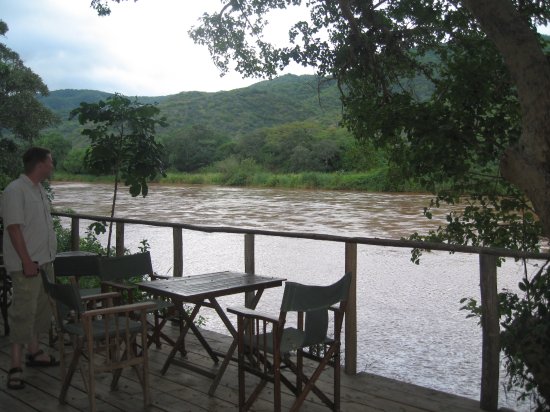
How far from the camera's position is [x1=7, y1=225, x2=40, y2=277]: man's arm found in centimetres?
327

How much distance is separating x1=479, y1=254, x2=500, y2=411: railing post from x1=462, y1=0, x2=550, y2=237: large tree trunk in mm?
648

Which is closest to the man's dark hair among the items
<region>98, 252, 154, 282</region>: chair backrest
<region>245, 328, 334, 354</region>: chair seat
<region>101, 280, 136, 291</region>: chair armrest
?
<region>98, 252, 154, 282</region>: chair backrest

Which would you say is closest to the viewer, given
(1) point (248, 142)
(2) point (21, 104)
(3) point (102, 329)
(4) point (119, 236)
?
(3) point (102, 329)

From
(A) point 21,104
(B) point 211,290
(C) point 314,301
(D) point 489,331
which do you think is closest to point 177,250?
(B) point 211,290

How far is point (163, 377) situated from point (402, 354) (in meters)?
3.58

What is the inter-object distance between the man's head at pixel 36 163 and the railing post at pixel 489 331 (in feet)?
7.89

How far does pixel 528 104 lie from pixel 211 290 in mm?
1812

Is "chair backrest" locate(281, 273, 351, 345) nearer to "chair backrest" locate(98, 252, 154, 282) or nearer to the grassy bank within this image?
"chair backrest" locate(98, 252, 154, 282)

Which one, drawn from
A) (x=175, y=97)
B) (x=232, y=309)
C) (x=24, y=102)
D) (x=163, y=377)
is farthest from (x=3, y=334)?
(x=175, y=97)

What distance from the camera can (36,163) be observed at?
3408 millimetres

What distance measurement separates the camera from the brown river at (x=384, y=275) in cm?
623

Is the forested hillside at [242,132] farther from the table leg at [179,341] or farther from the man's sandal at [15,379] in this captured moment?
the man's sandal at [15,379]

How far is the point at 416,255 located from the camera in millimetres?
4090

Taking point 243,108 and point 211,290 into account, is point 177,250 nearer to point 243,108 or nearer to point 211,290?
point 211,290
